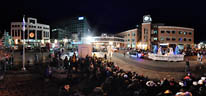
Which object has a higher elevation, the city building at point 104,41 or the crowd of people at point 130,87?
the city building at point 104,41

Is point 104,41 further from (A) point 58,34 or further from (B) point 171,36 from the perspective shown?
(A) point 58,34

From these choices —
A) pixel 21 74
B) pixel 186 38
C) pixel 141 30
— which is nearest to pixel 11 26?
pixel 141 30

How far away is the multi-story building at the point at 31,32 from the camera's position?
79.2 metres

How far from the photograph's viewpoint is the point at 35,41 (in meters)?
84.4

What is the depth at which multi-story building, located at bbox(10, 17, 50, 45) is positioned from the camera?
7919 centimetres

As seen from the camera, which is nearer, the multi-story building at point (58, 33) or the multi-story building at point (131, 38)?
the multi-story building at point (131, 38)

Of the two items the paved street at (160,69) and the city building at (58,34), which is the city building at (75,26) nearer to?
the city building at (58,34)

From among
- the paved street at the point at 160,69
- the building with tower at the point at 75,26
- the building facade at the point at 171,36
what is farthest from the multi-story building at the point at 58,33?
the paved street at the point at 160,69

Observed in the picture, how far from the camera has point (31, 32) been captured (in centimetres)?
8212

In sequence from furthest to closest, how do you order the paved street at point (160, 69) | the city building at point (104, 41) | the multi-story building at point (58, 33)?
the multi-story building at point (58, 33), the city building at point (104, 41), the paved street at point (160, 69)

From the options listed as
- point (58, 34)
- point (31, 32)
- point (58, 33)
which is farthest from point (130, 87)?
point (58, 33)

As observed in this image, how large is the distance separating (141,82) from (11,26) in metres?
→ 95.5

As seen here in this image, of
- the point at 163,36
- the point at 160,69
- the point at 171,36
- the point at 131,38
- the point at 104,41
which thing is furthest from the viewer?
the point at 104,41

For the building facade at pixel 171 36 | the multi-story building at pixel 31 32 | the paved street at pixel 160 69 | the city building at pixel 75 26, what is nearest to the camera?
the paved street at pixel 160 69
